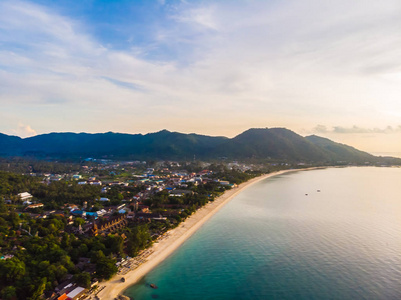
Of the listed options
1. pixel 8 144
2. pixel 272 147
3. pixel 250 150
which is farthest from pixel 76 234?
pixel 8 144

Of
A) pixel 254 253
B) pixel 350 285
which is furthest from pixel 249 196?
pixel 350 285

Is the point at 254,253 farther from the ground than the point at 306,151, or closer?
closer

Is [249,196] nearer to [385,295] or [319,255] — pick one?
[319,255]

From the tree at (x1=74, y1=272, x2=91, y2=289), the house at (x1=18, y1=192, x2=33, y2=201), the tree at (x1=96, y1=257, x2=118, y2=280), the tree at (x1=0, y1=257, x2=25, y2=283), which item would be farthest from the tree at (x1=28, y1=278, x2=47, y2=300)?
the house at (x1=18, y1=192, x2=33, y2=201)

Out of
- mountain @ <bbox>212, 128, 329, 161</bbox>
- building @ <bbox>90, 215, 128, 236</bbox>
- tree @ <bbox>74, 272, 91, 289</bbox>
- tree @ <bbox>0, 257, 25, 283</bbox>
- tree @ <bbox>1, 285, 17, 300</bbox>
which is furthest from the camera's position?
mountain @ <bbox>212, 128, 329, 161</bbox>

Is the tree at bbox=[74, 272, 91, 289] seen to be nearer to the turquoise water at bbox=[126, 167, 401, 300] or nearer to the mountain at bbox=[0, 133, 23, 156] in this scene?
the turquoise water at bbox=[126, 167, 401, 300]

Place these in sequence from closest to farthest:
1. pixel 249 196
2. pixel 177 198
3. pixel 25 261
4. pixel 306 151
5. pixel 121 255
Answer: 1. pixel 25 261
2. pixel 121 255
3. pixel 177 198
4. pixel 249 196
5. pixel 306 151

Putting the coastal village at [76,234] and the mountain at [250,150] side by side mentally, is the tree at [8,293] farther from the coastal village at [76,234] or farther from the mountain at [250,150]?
the mountain at [250,150]

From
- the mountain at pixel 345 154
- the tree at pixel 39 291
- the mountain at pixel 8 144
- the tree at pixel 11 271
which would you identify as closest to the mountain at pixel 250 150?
the mountain at pixel 345 154
